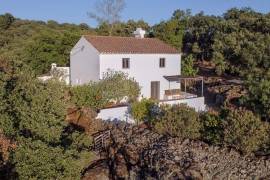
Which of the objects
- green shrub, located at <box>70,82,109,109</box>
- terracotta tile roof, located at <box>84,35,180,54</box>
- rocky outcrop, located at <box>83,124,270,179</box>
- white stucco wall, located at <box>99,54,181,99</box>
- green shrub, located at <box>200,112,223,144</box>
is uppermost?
terracotta tile roof, located at <box>84,35,180,54</box>

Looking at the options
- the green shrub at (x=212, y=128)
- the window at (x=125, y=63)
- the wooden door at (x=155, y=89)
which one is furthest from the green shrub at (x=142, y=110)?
the wooden door at (x=155, y=89)

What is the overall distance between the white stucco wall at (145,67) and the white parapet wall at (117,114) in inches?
357

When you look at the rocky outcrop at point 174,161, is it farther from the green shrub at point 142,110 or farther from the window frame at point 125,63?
the window frame at point 125,63

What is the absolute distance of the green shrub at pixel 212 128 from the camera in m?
21.7

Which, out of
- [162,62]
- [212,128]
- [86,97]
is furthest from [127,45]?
[212,128]

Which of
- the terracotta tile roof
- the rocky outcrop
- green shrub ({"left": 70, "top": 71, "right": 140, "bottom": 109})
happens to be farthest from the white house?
the rocky outcrop

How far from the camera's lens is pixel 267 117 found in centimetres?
2264

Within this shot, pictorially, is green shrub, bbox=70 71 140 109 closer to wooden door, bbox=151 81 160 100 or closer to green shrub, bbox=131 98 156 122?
green shrub, bbox=131 98 156 122

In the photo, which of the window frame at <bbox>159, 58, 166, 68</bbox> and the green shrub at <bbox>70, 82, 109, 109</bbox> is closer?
the green shrub at <bbox>70, 82, 109, 109</bbox>

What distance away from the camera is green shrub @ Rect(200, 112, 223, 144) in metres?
21.7

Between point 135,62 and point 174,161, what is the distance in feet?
63.0

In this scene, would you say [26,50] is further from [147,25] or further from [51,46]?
[147,25]

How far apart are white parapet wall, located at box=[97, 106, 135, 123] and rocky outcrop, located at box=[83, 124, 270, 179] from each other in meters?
4.08

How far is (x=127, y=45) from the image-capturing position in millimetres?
38625
